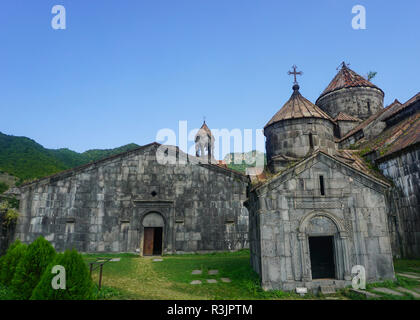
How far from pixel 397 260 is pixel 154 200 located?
477 inches

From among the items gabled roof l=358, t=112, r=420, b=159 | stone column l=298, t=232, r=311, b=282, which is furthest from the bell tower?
stone column l=298, t=232, r=311, b=282

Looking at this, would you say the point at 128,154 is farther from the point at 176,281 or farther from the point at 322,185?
the point at 322,185

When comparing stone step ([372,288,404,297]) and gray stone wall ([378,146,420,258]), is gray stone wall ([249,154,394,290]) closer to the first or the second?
stone step ([372,288,404,297])

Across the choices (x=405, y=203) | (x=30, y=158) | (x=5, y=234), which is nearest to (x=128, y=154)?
(x=5, y=234)

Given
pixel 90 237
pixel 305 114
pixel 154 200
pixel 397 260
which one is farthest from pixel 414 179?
pixel 90 237

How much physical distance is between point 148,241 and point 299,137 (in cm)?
980

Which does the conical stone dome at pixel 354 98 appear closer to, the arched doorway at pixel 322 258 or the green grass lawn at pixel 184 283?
the green grass lawn at pixel 184 283

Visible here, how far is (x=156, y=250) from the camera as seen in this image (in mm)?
15438

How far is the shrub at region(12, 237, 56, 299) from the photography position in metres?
6.02

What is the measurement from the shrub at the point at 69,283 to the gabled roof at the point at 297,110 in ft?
33.5

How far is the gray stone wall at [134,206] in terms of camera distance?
14.2 metres

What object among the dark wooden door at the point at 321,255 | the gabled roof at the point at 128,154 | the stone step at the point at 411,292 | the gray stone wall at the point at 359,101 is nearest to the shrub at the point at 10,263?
the gabled roof at the point at 128,154

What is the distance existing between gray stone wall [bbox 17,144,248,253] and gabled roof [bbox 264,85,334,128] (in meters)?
4.54

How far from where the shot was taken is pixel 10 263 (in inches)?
288
